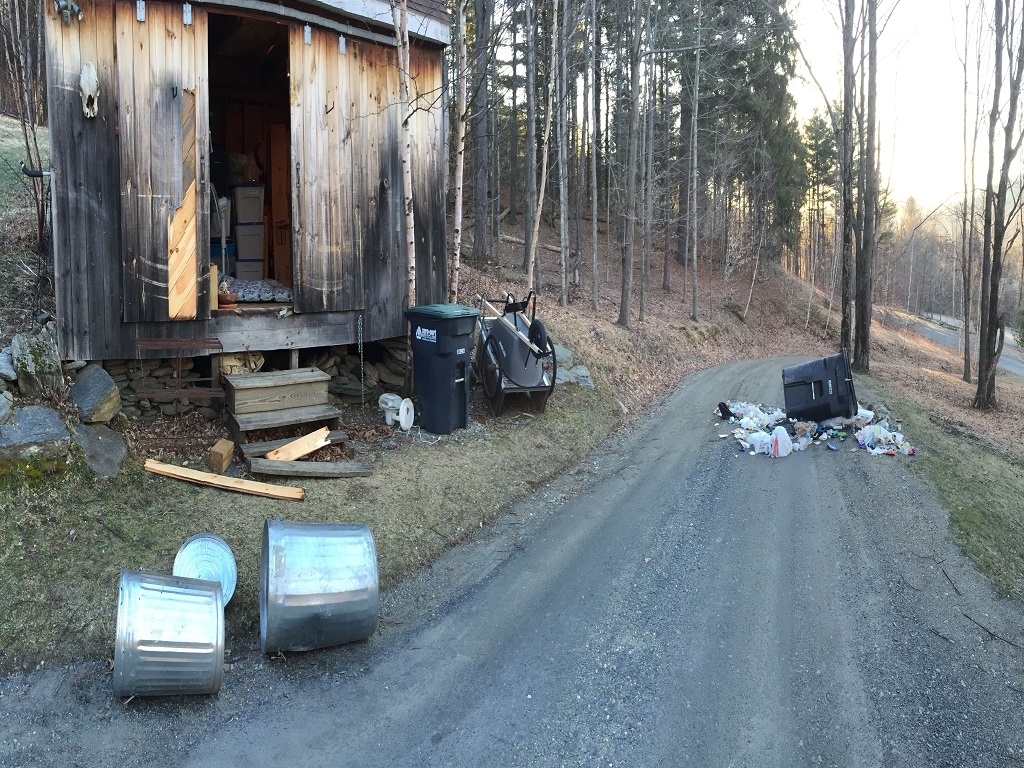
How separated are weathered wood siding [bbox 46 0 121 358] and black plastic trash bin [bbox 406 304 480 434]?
3.13 meters

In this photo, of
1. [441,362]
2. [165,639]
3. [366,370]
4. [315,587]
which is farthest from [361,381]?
[165,639]

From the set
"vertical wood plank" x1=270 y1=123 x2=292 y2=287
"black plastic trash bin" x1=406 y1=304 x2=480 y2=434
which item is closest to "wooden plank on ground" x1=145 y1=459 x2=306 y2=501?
"black plastic trash bin" x1=406 y1=304 x2=480 y2=434

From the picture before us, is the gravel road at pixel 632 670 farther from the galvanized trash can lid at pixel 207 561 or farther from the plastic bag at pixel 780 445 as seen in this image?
the plastic bag at pixel 780 445

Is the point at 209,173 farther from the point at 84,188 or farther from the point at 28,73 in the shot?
the point at 28,73

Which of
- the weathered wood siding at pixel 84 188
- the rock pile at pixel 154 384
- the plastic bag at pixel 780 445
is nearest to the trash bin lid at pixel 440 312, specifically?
the rock pile at pixel 154 384

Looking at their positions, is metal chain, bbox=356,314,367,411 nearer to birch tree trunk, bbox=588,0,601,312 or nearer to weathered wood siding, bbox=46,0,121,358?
weathered wood siding, bbox=46,0,121,358

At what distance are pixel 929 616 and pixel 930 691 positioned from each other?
3.49 feet

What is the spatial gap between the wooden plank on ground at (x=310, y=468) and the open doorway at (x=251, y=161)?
4.32 meters

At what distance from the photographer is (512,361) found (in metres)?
9.45

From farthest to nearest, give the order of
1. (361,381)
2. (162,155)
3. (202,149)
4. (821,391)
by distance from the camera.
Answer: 1. (821,391)
2. (361,381)
3. (202,149)
4. (162,155)

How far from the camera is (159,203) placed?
22.8 ft

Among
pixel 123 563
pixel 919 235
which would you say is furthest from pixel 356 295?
pixel 919 235

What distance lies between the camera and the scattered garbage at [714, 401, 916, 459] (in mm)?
9180

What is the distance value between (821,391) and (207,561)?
27.2ft
